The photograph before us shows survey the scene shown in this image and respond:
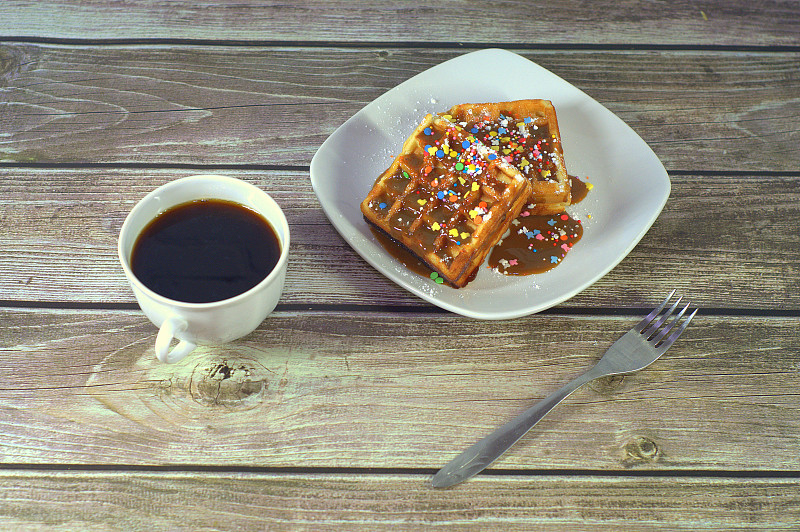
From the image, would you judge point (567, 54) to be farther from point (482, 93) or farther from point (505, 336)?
point (505, 336)

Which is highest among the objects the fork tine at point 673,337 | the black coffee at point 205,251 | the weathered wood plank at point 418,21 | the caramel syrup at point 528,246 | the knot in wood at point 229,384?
the weathered wood plank at point 418,21

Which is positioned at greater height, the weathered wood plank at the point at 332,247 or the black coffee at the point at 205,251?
the black coffee at the point at 205,251

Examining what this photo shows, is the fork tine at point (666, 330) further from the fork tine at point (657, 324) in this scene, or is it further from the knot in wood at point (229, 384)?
the knot in wood at point (229, 384)

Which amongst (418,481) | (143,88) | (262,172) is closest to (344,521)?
(418,481)

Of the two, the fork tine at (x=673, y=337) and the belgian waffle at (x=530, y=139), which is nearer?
the fork tine at (x=673, y=337)

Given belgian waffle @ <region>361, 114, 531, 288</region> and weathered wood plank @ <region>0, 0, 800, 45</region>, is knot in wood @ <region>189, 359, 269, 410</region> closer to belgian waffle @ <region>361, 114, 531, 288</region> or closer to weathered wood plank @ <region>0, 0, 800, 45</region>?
belgian waffle @ <region>361, 114, 531, 288</region>

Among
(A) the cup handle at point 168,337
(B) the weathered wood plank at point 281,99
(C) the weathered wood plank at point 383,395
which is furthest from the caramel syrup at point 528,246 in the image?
(A) the cup handle at point 168,337

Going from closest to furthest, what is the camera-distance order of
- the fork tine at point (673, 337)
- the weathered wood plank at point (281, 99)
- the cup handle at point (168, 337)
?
1. the cup handle at point (168, 337)
2. the fork tine at point (673, 337)
3. the weathered wood plank at point (281, 99)
